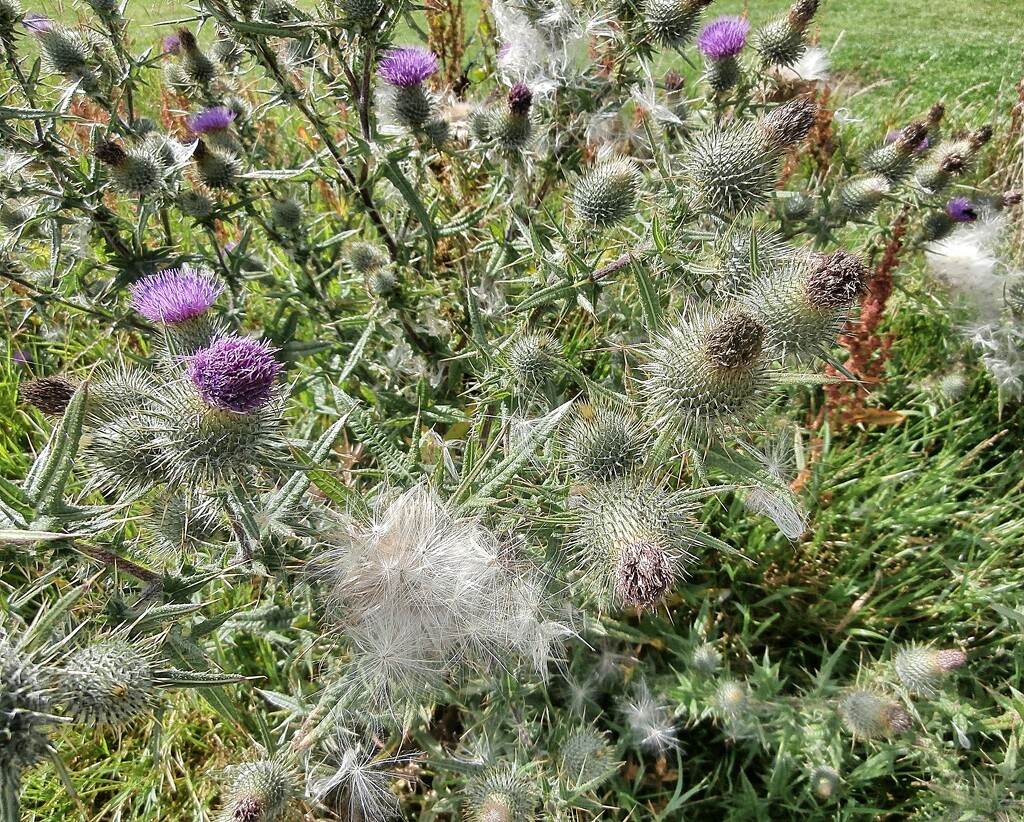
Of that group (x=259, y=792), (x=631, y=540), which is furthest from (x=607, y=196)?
(x=259, y=792)

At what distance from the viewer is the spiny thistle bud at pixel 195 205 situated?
2885 mm

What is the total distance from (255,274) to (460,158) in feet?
4.17

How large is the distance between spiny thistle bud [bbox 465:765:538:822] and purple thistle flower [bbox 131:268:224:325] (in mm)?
1932

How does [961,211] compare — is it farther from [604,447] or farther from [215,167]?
[215,167]

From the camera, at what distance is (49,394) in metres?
1.89

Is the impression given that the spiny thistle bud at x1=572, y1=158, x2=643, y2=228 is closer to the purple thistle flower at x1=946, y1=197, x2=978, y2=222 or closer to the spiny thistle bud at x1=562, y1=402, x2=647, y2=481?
the spiny thistle bud at x1=562, y1=402, x2=647, y2=481

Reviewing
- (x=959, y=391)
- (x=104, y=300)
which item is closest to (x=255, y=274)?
(x=104, y=300)

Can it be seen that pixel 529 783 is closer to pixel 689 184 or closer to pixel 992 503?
pixel 689 184

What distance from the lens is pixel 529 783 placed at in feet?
7.71

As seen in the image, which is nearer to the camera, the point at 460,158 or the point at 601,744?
the point at 601,744

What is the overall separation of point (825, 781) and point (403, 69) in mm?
3535

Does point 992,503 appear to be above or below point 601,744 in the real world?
below

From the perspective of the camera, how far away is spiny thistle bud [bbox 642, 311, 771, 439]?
176 centimetres

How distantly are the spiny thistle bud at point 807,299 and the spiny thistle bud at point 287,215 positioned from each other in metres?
2.20
